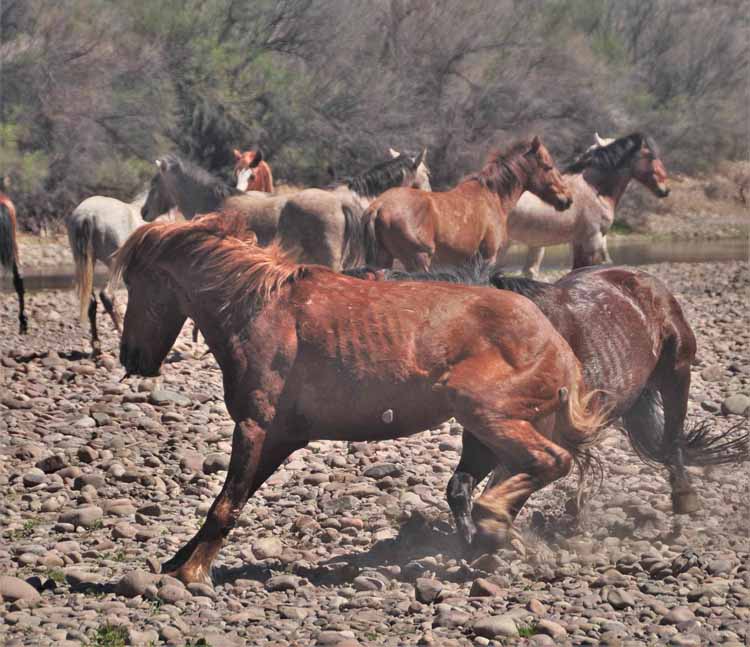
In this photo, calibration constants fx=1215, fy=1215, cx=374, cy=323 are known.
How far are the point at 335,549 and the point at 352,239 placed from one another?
695 centimetres

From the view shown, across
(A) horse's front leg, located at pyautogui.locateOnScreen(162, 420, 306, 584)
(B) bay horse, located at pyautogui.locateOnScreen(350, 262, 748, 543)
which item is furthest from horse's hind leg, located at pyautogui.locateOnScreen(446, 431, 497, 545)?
(A) horse's front leg, located at pyautogui.locateOnScreen(162, 420, 306, 584)

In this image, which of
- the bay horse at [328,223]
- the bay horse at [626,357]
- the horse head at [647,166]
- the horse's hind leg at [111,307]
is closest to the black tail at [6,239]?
the horse's hind leg at [111,307]

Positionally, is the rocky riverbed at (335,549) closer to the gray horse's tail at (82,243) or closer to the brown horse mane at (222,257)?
the brown horse mane at (222,257)

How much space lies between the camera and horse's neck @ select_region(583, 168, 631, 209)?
52.0 ft

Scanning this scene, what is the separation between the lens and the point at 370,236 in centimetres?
1151

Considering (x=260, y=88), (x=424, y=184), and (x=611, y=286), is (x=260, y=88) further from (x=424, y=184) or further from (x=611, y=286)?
(x=611, y=286)

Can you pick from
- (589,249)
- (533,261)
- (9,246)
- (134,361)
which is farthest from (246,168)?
(134,361)

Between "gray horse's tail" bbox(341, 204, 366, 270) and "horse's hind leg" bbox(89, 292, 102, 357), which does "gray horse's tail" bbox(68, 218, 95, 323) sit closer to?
"horse's hind leg" bbox(89, 292, 102, 357)

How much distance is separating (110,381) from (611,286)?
5.43 meters

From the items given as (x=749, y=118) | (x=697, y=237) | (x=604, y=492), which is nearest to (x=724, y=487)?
(x=604, y=492)

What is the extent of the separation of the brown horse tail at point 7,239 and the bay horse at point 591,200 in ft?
20.2

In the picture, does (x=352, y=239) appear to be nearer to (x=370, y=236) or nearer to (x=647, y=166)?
(x=370, y=236)

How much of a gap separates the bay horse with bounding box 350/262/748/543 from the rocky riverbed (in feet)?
0.89

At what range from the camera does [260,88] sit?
30.3m
